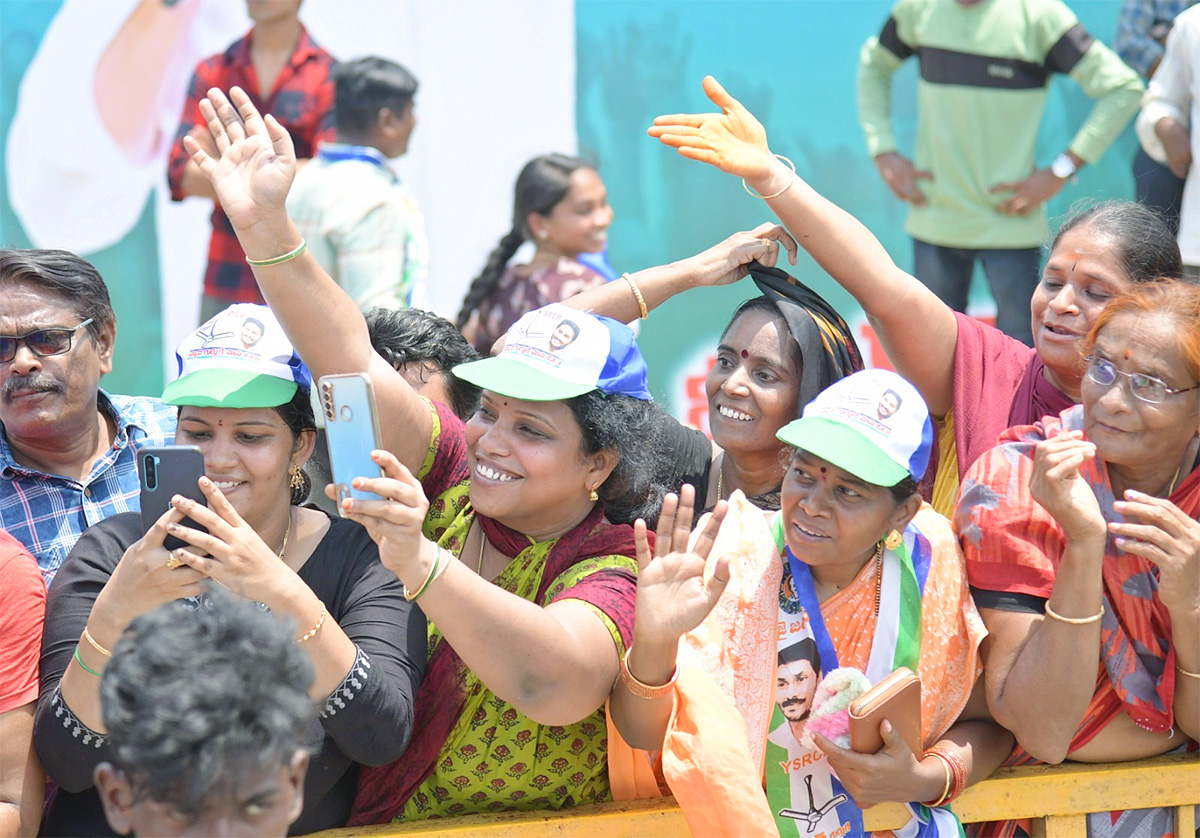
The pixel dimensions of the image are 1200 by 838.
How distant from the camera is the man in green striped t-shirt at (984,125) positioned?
5770 millimetres

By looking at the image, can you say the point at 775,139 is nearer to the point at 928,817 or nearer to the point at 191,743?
the point at 928,817

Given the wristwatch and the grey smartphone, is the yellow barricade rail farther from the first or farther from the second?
the wristwatch

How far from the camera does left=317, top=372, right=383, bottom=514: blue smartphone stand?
222 cm

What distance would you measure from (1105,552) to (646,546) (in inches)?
35.8

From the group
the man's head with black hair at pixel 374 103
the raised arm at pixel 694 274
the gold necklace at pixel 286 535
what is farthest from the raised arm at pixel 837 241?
the man's head with black hair at pixel 374 103

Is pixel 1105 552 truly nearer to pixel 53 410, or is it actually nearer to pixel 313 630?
pixel 313 630

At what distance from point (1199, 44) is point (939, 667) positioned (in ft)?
12.0

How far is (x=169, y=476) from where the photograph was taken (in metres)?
2.26

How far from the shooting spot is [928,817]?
8.13ft

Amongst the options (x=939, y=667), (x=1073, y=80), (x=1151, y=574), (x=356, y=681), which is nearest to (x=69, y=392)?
(x=356, y=681)

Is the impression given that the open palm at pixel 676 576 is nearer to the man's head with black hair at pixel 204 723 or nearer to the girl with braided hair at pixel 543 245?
the man's head with black hair at pixel 204 723

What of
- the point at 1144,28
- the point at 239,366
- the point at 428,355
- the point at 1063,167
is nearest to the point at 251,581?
the point at 239,366

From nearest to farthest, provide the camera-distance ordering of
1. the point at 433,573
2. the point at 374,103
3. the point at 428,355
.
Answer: the point at 433,573 → the point at 428,355 → the point at 374,103

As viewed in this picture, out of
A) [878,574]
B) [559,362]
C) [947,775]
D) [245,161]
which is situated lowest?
[947,775]
